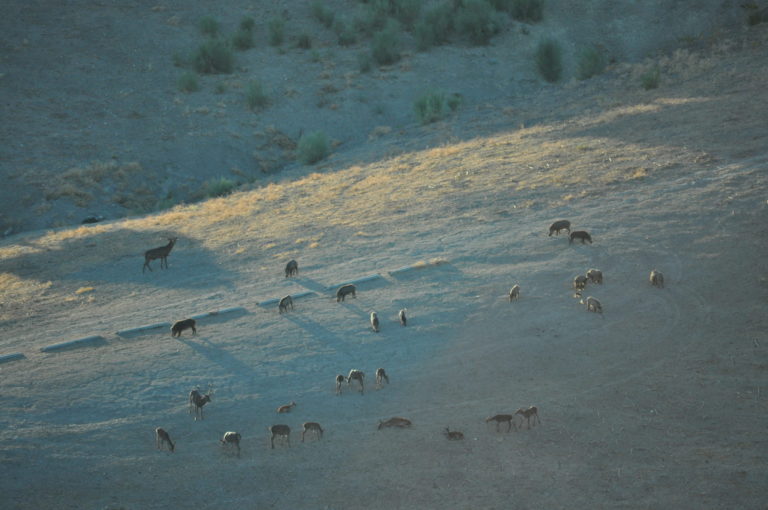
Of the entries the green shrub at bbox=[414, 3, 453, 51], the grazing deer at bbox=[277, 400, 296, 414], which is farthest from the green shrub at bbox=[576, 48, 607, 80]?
the grazing deer at bbox=[277, 400, 296, 414]

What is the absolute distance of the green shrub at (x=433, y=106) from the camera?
3906 cm

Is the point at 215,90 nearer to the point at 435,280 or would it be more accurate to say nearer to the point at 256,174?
the point at 256,174

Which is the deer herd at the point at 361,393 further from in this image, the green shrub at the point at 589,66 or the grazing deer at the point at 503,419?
the green shrub at the point at 589,66

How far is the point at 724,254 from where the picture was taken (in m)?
16.8

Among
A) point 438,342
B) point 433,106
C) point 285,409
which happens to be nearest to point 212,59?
point 433,106

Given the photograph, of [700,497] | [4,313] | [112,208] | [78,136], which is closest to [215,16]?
[78,136]

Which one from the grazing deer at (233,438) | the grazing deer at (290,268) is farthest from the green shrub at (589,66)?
the grazing deer at (233,438)

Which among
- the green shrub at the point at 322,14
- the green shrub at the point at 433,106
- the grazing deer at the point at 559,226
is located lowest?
the grazing deer at the point at 559,226

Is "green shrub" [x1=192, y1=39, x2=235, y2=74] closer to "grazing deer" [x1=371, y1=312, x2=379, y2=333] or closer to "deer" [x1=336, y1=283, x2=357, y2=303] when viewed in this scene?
"deer" [x1=336, y1=283, x2=357, y2=303]

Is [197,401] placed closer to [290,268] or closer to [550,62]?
[290,268]

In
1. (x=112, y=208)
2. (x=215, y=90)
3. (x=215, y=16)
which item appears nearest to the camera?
(x=112, y=208)

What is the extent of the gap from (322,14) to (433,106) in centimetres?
2264

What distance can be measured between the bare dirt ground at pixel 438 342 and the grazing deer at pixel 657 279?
19 centimetres

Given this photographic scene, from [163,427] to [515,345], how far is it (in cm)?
659
